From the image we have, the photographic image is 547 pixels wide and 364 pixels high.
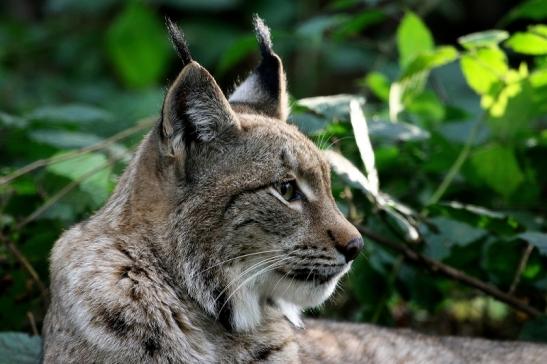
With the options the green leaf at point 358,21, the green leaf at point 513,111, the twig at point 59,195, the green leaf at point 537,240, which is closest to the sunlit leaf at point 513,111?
the green leaf at point 513,111

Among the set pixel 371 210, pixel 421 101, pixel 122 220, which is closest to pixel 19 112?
pixel 421 101

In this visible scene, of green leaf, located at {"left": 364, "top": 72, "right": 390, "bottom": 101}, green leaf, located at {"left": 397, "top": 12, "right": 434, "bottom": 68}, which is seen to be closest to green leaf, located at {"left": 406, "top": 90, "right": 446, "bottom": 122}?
green leaf, located at {"left": 364, "top": 72, "right": 390, "bottom": 101}

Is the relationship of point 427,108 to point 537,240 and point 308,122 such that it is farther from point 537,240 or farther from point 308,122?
point 537,240

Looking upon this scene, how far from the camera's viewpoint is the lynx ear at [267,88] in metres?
5.05

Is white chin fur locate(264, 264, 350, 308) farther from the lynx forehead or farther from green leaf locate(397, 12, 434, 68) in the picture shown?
green leaf locate(397, 12, 434, 68)

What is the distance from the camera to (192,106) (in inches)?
169

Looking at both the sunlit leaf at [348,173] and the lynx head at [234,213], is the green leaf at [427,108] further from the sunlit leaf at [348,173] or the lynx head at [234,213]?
the lynx head at [234,213]

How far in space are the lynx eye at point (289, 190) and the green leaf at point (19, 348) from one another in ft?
4.85

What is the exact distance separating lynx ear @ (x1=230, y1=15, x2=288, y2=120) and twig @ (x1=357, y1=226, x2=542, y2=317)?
1072mm

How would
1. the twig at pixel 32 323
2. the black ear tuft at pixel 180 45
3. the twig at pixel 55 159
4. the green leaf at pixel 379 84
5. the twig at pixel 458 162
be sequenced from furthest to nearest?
the green leaf at pixel 379 84, the twig at pixel 458 162, the twig at pixel 55 159, the twig at pixel 32 323, the black ear tuft at pixel 180 45

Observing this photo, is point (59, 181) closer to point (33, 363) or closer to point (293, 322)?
point (33, 363)

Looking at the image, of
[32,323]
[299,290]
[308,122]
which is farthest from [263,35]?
[32,323]

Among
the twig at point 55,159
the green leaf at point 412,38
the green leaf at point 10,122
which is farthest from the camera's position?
the green leaf at point 412,38

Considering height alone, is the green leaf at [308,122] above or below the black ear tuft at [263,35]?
below
